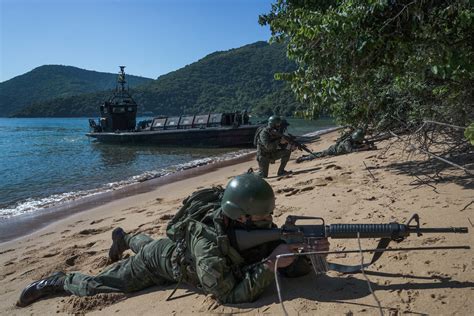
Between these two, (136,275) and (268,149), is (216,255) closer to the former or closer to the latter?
(136,275)

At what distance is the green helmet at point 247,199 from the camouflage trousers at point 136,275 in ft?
2.66

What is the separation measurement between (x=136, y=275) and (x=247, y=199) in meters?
1.48

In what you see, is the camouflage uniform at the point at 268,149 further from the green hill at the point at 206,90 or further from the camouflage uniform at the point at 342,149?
the green hill at the point at 206,90

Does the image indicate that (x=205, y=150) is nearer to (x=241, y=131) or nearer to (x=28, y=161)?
(x=241, y=131)

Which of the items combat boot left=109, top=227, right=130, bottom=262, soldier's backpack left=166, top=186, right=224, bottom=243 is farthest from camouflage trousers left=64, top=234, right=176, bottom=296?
combat boot left=109, top=227, right=130, bottom=262

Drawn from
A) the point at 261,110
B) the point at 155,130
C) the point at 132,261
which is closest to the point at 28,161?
the point at 155,130

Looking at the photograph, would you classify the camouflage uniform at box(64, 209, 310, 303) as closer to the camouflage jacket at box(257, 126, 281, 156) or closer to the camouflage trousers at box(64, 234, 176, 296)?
the camouflage trousers at box(64, 234, 176, 296)

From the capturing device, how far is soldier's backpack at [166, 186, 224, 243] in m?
3.60

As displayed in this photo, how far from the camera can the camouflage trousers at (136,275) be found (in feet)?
Answer: 12.5

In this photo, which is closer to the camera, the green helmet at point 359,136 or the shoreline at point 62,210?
the shoreline at point 62,210

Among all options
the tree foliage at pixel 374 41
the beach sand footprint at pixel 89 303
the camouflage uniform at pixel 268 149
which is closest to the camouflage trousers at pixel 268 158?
the camouflage uniform at pixel 268 149

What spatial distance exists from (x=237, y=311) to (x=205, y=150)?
21669 millimetres

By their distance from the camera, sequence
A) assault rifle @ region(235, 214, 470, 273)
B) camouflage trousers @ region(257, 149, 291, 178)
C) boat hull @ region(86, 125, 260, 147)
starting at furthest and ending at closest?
boat hull @ region(86, 125, 260, 147), camouflage trousers @ region(257, 149, 291, 178), assault rifle @ region(235, 214, 470, 273)

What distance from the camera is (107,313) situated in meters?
3.64
